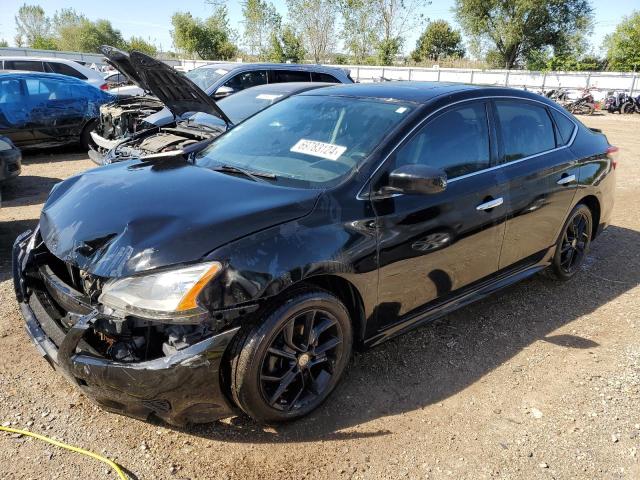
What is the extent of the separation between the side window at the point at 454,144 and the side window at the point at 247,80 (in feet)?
20.2

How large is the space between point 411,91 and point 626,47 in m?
40.3

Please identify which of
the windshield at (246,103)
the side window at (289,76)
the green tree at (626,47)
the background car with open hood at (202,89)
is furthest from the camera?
the green tree at (626,47)

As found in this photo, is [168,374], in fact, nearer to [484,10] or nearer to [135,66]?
[135,66]

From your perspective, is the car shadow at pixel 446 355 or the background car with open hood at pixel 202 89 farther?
the background car with open hood at pixel 202 89

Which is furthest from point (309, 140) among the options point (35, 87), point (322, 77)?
point (35, 87)

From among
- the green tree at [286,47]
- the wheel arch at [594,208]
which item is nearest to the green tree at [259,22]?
the green tree at [286,47]

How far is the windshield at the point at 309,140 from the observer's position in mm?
2961

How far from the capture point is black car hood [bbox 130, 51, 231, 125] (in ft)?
16.6

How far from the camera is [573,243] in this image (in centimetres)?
458

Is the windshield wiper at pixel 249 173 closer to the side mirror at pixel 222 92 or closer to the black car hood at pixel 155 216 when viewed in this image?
the black car hood at pixel 155 216

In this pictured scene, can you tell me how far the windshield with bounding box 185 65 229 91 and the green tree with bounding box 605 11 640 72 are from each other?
35029 millimetres

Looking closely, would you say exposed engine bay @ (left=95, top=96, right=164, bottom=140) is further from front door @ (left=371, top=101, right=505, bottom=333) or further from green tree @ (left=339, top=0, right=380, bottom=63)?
green tree @ (left=339, top=0, right=380, bottom=63)

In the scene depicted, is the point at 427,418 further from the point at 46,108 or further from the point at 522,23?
the point at 522,23

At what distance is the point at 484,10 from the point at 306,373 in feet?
164
